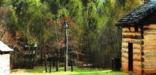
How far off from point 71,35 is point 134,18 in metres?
32.8

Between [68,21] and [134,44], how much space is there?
32873mm

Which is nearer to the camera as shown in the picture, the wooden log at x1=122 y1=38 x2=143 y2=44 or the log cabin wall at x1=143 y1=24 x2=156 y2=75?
the log cabin wall at x1=143 y1=24 x2=156 y2=75

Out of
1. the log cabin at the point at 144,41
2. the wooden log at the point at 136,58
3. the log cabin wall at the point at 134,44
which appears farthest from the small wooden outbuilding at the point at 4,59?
the log cabin at the point at 144,41

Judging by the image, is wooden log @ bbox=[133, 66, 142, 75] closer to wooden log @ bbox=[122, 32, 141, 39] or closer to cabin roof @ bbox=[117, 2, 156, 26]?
wooden log @ bbox=[122, 32, 141, 39]

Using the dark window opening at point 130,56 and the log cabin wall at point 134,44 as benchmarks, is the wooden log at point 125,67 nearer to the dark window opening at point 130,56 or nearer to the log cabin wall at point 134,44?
the log cabin wall at point 134,44

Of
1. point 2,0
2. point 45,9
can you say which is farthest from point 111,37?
point 2,0

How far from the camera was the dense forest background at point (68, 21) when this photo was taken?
6194 cm

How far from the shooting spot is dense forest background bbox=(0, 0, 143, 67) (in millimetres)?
61938

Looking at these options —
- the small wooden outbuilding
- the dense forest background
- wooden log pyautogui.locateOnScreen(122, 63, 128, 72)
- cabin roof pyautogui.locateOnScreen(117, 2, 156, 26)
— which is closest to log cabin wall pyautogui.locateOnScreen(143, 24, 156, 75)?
cabin roof pyautogui.locateOnScreen(117, 2, 156, 26)

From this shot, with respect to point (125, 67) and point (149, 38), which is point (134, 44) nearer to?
point (149, 38)

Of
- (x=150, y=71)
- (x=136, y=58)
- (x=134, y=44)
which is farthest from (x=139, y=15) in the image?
(x=150, y=71)

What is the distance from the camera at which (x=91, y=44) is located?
205 ft

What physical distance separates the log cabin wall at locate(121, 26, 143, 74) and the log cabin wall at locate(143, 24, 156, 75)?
447 mm

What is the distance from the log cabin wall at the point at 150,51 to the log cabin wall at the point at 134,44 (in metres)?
0.45
